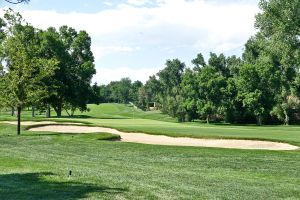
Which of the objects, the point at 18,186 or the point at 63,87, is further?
the point at 63,87

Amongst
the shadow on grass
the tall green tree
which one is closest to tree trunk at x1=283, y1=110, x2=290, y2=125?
the tall green tree

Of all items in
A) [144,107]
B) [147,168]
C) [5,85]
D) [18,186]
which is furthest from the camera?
[144,107]

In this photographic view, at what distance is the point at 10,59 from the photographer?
34375mm

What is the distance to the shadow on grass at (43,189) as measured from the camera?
1073 centimetres

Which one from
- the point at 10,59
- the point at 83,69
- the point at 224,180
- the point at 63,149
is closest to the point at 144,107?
the point at 83,69

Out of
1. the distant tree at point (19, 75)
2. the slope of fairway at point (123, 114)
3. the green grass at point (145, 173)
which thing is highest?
the distant tree at point (19, 75)

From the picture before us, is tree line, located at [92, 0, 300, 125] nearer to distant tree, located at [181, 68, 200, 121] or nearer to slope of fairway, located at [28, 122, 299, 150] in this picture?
distant tree, located at [181, 68, 200, 121]

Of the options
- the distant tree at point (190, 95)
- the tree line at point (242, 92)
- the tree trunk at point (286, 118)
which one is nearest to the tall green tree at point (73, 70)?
the tree line at point (242, 92)

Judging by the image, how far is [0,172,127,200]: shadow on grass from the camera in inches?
423

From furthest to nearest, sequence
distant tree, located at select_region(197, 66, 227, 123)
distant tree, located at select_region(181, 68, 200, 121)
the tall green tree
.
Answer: distant tree, located at select_region(181, 68, 200, 121)
distant tree, located at select_region(197, 66, 227, 123)
the tall green tree

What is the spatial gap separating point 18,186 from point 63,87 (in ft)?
204

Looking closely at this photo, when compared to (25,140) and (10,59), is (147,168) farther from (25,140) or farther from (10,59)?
(10,59)

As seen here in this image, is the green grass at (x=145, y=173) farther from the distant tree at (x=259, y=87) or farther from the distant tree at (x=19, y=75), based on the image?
the distant tree at (x=259, y=87)

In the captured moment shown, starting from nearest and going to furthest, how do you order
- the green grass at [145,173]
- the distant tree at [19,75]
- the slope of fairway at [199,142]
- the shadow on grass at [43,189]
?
1. the shadow on grass at [43,189]
2. the green grass at [145,173]
3. the slope of fairway at [199,142]
4. the distant tree at [19,75]
